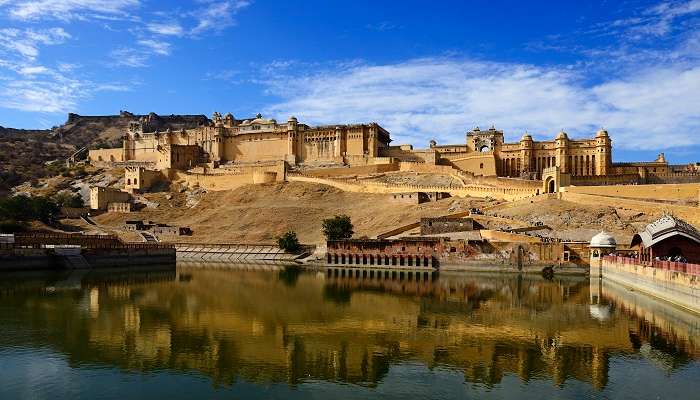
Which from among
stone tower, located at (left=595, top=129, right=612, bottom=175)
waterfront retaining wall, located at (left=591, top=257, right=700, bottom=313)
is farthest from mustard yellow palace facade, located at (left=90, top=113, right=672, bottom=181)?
waterfront retaining wall, located at (left=591, top=257, right=700, bottom=313)

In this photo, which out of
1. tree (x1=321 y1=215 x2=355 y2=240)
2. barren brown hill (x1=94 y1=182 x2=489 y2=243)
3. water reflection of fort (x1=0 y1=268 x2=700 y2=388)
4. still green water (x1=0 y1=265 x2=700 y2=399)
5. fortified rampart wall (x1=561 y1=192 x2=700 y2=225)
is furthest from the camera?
barren brown hill (x1=94 y1=182 x2=489 y2=243)

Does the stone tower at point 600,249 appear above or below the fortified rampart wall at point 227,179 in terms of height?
below

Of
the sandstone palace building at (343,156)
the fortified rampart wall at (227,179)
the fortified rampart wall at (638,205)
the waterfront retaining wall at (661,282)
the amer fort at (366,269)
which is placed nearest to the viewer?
the amer fort at (366,269)

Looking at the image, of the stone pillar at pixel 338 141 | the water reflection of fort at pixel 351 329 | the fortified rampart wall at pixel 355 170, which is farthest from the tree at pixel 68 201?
the water reflection of fort at pixel 351 329

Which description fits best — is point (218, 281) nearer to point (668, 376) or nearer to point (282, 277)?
point (282, 277)

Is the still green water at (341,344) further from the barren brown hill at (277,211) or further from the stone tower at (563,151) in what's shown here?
the stone tower at (563,151)

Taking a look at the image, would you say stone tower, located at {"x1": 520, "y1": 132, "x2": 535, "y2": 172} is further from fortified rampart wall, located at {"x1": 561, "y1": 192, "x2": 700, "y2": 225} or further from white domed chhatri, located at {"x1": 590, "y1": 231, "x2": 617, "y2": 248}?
white domed chhatri, located at {"x1": 590, "y1": 231, "x2": 617, "y2": 248}

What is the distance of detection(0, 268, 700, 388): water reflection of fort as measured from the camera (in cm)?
1792

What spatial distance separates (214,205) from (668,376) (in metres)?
61.0

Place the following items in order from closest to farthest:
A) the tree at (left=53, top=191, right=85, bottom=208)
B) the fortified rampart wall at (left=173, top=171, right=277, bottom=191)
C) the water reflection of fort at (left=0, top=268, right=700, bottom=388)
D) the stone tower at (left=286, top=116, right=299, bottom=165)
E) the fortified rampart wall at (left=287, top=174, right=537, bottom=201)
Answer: the water reflection of fort at (left=0, top=268, right=700, bottom=388) → the fortified rampart wall at (left=287, top=174, right=537, bottom=201) → the tree at (left=53, top=191, right=85, bottom=208) → the fortified rampart wall at (left=173, top=171, right=277, bottom=191) → the stone tower at (left=286, top=116, right=299, bottom=165)

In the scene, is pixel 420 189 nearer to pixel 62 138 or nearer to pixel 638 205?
pixel 638 205

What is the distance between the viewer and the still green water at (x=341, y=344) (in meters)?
15.8

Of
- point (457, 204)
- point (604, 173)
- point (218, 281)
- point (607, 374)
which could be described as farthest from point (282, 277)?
point (604, 173)

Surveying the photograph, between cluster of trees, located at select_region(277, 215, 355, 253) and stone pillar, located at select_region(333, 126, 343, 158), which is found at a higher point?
stone pillar, located at select_region(333, 126, 343, 158)
